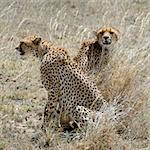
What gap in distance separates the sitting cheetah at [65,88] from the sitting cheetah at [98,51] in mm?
477

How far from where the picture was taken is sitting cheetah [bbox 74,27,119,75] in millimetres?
4992

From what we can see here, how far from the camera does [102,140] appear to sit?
379 centimetres

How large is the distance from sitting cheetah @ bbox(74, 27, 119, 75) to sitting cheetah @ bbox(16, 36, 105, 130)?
0.48 m

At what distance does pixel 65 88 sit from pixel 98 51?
2.78ft

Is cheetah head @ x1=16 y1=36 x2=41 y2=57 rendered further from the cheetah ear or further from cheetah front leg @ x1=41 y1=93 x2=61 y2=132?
cheetah front leg @ x1=41 y1=93 x2=61 y2=132

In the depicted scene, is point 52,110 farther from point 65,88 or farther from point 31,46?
point 31,46

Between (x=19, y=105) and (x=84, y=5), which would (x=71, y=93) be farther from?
(x=84, y=5)

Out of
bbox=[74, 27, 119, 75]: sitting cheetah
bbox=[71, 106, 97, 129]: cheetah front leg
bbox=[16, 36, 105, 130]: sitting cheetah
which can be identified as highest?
bbox=[74, 27, 119, 75]: sitting cheetah

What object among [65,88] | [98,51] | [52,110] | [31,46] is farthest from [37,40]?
[98,51]

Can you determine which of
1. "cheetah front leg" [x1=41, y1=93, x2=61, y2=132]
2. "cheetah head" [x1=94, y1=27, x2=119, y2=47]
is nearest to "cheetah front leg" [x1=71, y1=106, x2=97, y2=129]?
"cheetah front leg" [x1=41, y1=93, x2=61, y2=132]

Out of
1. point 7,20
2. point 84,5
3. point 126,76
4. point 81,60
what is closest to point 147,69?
point 126,76

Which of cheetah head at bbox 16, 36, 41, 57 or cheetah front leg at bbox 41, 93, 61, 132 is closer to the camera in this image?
cheetah front leg at bbox 41, 93, 61, 132

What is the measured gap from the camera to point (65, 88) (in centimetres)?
445


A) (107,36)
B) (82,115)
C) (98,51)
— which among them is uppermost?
(107,36)
